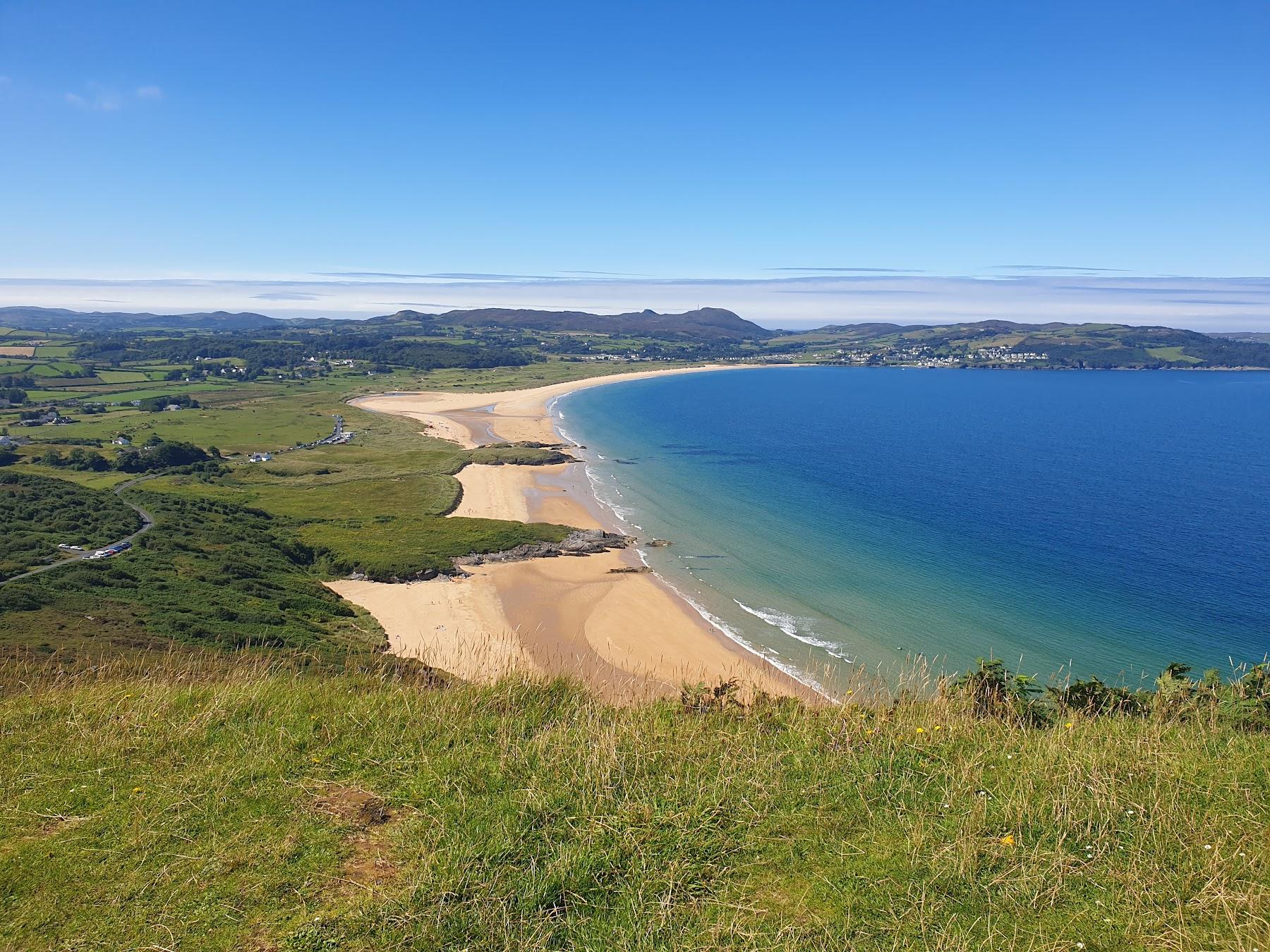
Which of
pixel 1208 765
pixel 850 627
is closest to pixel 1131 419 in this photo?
pixel 850 627

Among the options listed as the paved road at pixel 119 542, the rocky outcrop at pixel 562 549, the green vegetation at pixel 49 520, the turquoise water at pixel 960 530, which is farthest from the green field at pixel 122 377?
the rocky outcrop at pixel 562 549

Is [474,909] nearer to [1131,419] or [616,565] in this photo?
[616,565]

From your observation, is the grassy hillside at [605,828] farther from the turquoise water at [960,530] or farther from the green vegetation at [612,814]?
the turquoise water at [960,530]

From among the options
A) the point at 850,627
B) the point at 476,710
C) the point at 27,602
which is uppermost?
the point at 476,710

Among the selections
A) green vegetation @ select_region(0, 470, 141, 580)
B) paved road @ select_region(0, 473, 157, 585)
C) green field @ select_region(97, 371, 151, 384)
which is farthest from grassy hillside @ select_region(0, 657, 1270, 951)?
green field @ select_region(97, 371, 151, 384)

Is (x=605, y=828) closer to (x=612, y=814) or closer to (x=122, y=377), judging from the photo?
(x=612, y=814)

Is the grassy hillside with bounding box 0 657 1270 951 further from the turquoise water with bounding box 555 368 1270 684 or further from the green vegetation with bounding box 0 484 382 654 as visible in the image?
the green vegetation with bounding box 0 484 382 654

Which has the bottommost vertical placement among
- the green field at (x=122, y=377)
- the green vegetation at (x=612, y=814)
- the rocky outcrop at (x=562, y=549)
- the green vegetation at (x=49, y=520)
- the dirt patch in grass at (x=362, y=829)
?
the rocky outcrop at (x=562, y=549)
